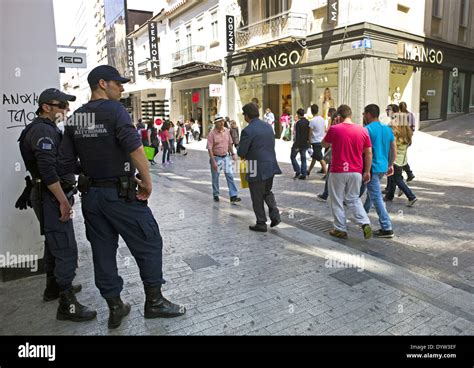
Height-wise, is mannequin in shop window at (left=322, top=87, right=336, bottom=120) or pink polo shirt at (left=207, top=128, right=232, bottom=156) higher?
mannequin in shop window at (left=322, top=87, right=336, bottom=120)

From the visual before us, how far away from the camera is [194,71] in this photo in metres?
24.9

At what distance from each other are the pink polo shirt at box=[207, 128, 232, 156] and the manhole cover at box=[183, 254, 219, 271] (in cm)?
314

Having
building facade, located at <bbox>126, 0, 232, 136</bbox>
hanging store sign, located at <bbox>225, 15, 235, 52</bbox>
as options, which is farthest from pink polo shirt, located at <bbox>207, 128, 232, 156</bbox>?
hanging store sign, located at <bbox>225, 15, 235, 52</bbox>

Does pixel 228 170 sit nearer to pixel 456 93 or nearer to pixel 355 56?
pixel 355 56

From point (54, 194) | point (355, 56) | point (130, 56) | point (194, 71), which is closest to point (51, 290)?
point (54, 194)

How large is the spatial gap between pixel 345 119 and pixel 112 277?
358 cm

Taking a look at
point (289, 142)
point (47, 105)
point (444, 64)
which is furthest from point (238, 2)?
point (47, 105)

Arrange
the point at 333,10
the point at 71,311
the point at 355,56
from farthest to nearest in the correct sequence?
the point at 333,10, the point at 355,56, the point at 71,311

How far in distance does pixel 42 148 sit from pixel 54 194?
386 mm

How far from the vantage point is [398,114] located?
23.7ft

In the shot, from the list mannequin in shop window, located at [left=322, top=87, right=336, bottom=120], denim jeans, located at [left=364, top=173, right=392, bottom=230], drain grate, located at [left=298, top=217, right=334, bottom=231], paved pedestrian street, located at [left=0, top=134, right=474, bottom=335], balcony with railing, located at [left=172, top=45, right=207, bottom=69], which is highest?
balcony with railing, located at [left=172, top=45, right=207, bottom=69]

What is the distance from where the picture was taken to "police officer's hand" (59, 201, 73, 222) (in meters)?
3.22

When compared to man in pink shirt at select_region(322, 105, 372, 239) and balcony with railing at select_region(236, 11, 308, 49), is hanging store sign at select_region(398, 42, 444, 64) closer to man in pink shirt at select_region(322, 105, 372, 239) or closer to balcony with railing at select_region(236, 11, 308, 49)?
balcony with railing at select_region(236, 11, 308, 49)

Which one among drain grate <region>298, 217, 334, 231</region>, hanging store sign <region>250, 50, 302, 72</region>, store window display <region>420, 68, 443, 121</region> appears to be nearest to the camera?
drain grate <region>298, 217, 334, 231</region>
